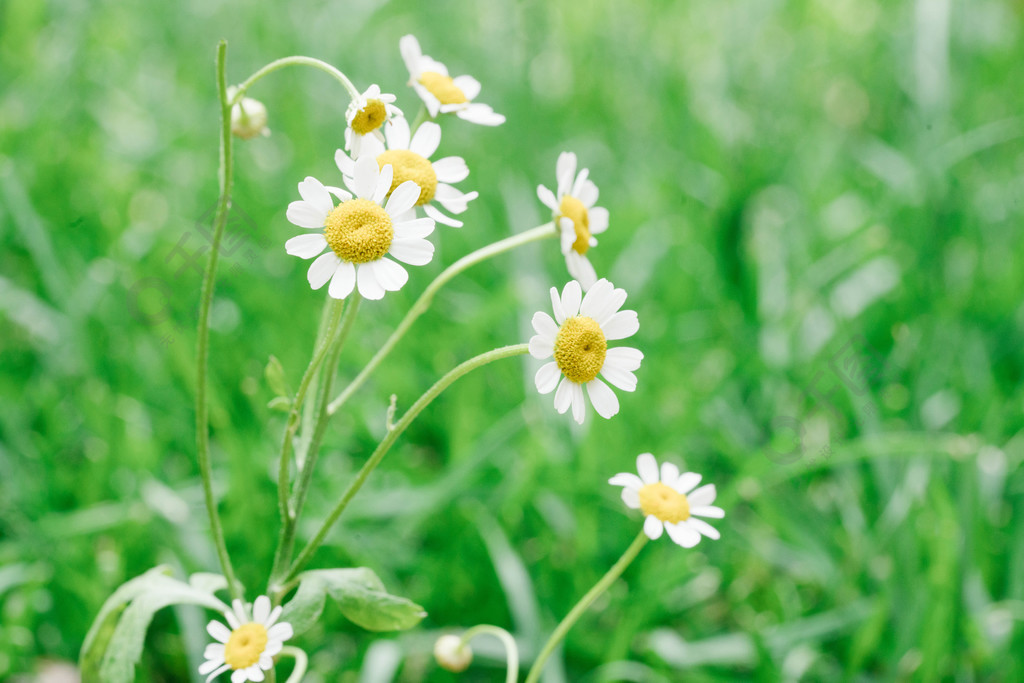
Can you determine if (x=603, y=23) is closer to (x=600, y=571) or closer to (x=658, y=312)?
(x=658, y=312)

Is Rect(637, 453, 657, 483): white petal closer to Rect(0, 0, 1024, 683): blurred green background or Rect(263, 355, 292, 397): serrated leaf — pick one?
Rect(263, 355, 292, 397): serrated leaf

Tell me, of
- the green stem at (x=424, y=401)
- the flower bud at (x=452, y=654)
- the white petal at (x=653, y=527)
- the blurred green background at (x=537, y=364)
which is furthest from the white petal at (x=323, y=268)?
the blurred green background at (x=537, y=364)

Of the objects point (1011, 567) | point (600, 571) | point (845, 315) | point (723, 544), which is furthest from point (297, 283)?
point (1011, 567)

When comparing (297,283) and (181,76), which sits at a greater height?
(181,76)

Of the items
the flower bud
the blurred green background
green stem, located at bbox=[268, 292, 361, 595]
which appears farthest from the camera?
the blurred green background

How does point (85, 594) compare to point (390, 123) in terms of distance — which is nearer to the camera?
point (390, 123)

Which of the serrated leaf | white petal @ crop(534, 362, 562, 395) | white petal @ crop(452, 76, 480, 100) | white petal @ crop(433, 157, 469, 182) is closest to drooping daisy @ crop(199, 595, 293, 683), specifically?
the serrated leaf

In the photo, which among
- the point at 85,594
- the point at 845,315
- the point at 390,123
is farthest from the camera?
the point at 845,315
